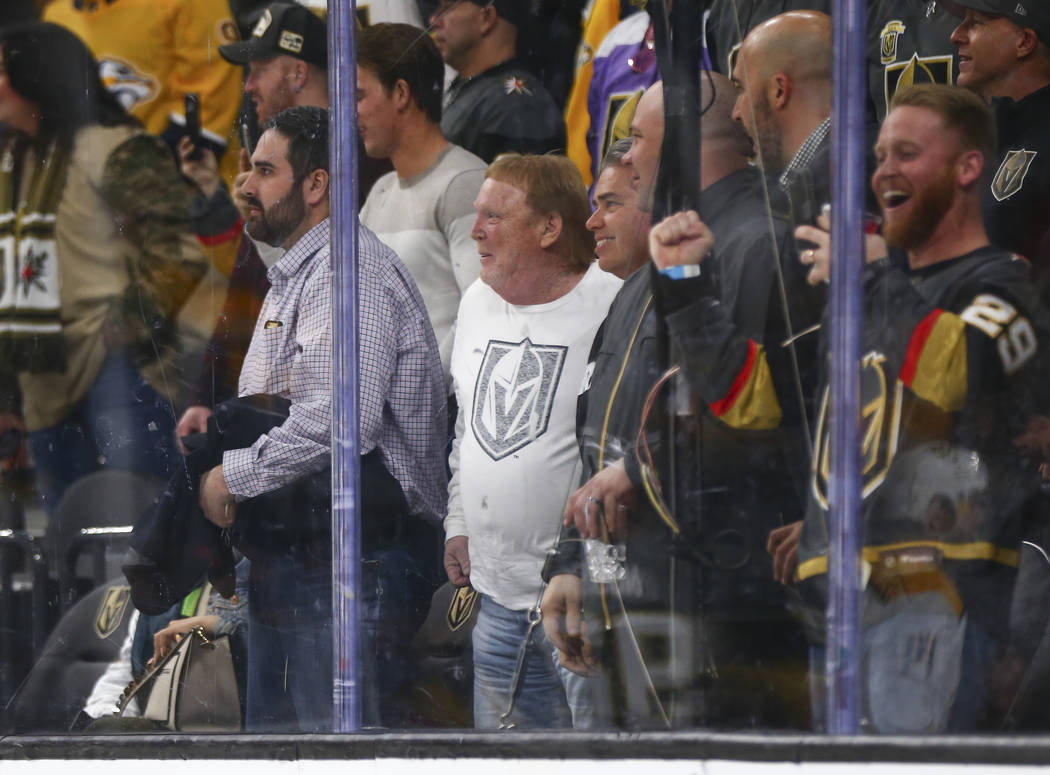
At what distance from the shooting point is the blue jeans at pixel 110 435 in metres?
3.64

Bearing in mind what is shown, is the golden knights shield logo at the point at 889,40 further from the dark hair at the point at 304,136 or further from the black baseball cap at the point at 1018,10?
the dark hair at the point at 304,136

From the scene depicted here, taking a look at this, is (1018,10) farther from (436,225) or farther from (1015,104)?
(436,225)

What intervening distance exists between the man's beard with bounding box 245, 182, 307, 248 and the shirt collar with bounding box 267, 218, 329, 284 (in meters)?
0.04

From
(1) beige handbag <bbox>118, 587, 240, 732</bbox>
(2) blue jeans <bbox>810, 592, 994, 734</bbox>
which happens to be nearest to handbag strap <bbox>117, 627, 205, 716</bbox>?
(1) beige handbag <bbox>118, 587, 240, 732</bbox>

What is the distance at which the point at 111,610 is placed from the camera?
3658mm

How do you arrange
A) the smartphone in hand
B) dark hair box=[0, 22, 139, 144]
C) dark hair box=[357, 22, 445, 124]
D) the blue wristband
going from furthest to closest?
dark hair box=[0, 22, 139, 144] → the smartphone in hand → dark hair box=[357, 22, 445, 124] → the blue wristband

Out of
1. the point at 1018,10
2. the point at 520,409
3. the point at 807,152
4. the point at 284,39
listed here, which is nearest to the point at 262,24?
the point at 284,39

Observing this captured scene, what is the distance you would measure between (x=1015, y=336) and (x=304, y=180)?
1.45 meters

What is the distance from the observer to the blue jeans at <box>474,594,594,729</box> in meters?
3.07

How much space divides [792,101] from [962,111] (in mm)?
297

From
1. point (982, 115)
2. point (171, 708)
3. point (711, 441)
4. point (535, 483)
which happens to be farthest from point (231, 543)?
point (982, 115)

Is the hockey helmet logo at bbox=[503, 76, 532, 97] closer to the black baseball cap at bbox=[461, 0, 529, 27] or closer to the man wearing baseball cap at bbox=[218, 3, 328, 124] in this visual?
the black baseball cap at bbox=[461, 0, 529, 27]

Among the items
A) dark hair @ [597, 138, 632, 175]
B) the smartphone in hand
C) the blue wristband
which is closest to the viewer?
the blue wristband

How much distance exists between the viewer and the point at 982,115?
2.92 m
